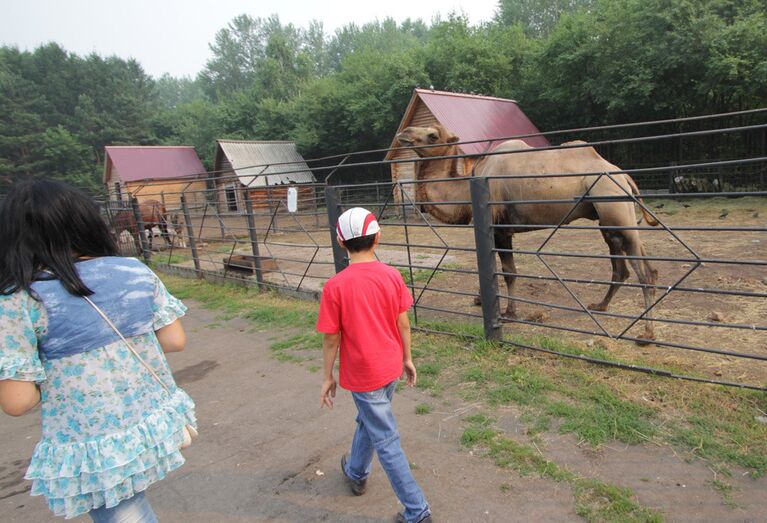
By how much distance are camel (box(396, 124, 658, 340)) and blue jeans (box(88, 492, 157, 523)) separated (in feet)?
12.1

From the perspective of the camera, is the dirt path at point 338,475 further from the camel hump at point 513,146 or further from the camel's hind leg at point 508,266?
the camel hump at point 513,146

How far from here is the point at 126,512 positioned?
1.83m

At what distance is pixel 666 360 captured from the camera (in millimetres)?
4129

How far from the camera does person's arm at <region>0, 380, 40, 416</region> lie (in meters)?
1.59

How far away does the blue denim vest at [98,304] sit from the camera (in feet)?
5.41

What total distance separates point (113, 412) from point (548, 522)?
83.6 inches

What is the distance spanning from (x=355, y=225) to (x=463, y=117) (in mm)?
16893

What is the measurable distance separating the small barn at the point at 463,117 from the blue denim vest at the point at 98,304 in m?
14.8

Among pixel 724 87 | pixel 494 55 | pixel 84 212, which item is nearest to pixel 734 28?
pixel 724 87

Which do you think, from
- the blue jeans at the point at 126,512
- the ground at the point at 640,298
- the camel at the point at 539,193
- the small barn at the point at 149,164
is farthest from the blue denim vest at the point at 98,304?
the small barn at the point at 149,164

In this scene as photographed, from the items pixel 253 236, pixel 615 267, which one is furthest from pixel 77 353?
pixel 253 236

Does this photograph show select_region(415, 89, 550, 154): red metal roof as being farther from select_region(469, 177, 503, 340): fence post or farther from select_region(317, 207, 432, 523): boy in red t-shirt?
select_region(317, 207, 432, 523): boy in red t-shirt

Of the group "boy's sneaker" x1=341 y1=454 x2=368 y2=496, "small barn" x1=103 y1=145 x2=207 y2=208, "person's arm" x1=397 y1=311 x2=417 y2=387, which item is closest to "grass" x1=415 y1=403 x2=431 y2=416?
"boy's sneaker" x1=341 y1=454 x2=368 y2=496

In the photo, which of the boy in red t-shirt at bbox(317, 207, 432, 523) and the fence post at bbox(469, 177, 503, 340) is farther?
the fence post at bbox(469, 177, 503, 340)
